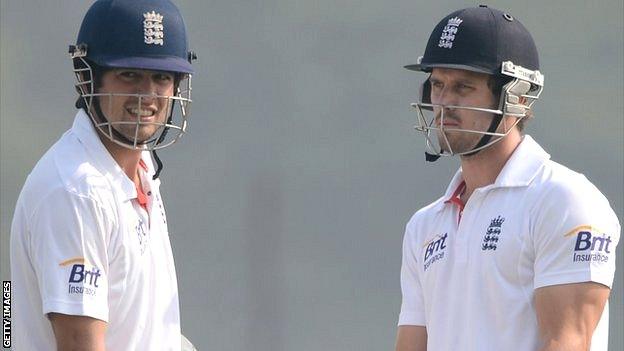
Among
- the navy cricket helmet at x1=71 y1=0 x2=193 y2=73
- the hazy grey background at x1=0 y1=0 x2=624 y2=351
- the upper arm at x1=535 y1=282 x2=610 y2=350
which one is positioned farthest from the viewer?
the hazy grey background at x1=0 y1=0 x2=624 y2=351

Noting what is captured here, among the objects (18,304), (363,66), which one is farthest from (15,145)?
(18,304)

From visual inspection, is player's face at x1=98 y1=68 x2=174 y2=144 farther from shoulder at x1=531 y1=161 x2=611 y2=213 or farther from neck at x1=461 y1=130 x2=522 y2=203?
shoulder at x1=531 y1=161 x2=611 y2=213

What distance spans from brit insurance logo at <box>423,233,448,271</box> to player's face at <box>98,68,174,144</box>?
680 mm

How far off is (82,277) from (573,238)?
1.02 metres

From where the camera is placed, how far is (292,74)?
493 centimetres

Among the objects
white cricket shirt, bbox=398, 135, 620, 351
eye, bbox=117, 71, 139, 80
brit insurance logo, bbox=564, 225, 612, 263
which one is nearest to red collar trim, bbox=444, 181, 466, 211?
white cricket shirt, bbox=398, 135, 620, 351

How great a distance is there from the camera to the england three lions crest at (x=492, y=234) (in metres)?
3.40

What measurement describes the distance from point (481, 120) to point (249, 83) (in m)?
1.53

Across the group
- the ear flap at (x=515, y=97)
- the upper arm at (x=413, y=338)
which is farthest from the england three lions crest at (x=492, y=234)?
the upper arm at (x=413, y=338)

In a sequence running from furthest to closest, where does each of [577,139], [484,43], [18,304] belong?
1. [577,139]
2. [484,43]
3. [18,304]

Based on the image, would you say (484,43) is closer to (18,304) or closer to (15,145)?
(18,304)

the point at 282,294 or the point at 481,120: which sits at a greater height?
the point at 481,120

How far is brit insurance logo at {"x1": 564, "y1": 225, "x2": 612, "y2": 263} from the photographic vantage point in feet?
10.8

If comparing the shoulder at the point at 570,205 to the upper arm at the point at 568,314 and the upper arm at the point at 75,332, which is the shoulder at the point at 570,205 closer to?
the upper arm at the point at 568,314
